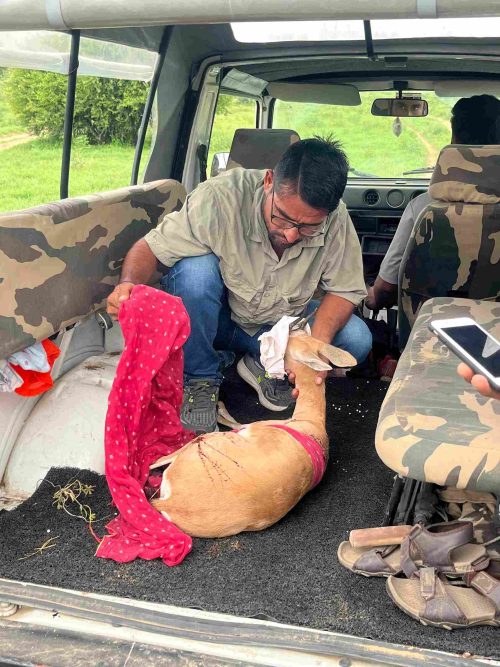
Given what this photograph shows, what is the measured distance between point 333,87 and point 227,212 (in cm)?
232

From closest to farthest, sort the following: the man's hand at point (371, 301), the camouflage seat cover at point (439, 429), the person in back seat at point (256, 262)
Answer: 1. the camouflage seat cover at point (439, 429)
2. the person in back seat at point (256, 262)
3. the man's hand at point (371, 301)

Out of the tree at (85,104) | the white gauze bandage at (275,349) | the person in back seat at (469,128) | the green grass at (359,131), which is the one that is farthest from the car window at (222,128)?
the white gauze bandage at (275,349)

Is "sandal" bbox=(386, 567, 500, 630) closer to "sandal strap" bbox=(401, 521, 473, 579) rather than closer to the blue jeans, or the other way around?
"sandal strap" bbox=(401, 521, 473, 579)

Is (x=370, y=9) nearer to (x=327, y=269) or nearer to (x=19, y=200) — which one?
(x=327, y=269)

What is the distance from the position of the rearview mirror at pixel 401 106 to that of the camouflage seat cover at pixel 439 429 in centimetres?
321

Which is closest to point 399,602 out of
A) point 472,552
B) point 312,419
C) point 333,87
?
point 472,552

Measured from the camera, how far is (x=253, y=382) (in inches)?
142

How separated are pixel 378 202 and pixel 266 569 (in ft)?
13.6

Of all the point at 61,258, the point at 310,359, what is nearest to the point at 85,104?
the point at 61,258

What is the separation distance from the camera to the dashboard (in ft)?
19.2

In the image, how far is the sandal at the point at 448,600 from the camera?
1.91 m

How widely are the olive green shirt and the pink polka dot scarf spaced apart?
2.30ft

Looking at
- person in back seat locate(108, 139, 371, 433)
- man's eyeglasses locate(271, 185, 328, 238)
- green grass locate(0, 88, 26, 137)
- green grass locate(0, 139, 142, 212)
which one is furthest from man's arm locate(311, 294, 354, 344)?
green grass locate(0, 88, 26, 137)

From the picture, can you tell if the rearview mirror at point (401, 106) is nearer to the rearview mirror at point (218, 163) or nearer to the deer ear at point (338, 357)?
the rearview mirror at point (218, 163)
